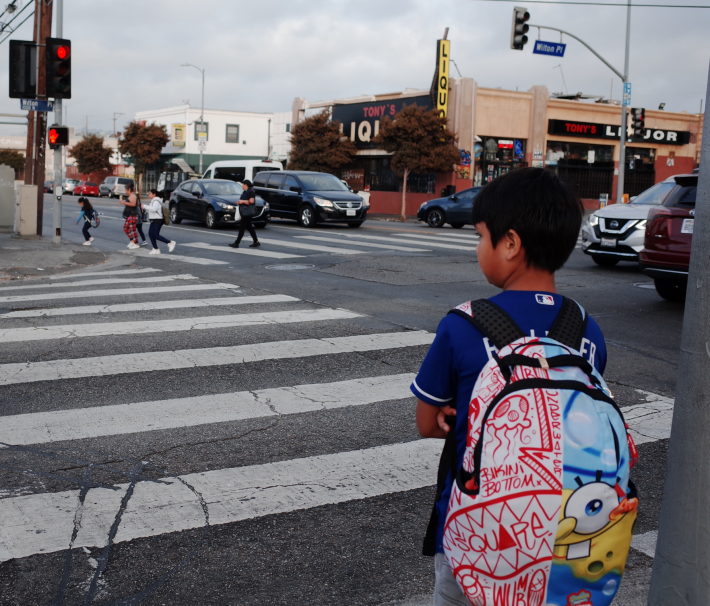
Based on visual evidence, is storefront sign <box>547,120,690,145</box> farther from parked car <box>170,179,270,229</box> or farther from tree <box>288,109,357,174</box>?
parked car <box>170,179,270,229</box>

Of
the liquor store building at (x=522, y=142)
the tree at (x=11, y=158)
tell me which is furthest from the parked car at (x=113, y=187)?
the tree at (x=11, y=158)

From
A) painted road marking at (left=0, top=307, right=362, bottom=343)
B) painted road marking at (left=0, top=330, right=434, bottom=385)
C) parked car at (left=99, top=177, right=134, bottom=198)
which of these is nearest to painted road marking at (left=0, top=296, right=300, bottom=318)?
painted road marking at (left=0, top=307, right=362, bottom=343)

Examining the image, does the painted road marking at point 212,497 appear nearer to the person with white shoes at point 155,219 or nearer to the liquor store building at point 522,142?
the person with white shoes at point 155,219

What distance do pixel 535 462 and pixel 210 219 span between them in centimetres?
2366

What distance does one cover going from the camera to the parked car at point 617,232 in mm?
15039

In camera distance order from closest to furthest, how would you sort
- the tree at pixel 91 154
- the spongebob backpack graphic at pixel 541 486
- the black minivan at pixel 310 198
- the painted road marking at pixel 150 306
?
1. the spongebob backpack graphic at pixel 541 486
2. the painted road marking at pixel 150 306
3. the black minivan at pixel 310 198
4. the tree at pixel 91 154

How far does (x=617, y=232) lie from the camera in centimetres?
1527

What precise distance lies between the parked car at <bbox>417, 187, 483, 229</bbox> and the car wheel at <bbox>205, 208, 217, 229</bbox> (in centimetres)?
851

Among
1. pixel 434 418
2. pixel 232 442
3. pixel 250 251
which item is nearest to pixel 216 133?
pixel 250 251

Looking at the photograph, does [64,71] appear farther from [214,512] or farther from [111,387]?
[214,512]

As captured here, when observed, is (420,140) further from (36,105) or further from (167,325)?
(167,325)

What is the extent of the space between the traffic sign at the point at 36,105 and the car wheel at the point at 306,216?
9.68m

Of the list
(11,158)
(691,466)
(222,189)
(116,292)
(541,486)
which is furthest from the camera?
(11,158)

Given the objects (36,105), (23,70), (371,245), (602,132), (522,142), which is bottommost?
(371,245)
